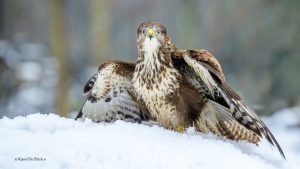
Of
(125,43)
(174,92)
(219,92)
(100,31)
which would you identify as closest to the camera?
(219,92)

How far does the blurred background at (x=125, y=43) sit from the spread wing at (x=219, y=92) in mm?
4938

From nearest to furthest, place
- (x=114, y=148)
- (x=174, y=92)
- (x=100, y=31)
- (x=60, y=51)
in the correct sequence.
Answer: (x=114, y=148) < (x=174, y=92) < (x=60, y=51) < (x=100, y=31)

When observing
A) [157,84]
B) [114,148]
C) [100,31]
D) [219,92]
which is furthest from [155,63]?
[100,31]

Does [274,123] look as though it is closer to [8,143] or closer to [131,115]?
[131,115]

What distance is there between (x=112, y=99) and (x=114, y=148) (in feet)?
4.97

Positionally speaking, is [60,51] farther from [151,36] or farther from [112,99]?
[151,36]

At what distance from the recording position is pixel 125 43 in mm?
15305

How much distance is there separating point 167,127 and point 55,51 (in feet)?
17.5

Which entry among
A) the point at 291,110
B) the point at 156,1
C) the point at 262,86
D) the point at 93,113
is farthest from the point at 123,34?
the point at 93,113

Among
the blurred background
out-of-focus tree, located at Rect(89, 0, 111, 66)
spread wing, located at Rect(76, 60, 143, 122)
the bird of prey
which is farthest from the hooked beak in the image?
out-of-focus tree, located at Rect(89, 0, 111, 66)

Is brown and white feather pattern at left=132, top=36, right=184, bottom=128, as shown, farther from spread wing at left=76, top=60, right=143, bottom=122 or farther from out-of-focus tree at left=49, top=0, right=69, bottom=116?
out-of-focus tree at left=49, top=0, right=69, bottom=116

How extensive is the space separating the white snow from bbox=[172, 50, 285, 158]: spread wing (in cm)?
16

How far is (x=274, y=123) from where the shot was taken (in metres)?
10.9

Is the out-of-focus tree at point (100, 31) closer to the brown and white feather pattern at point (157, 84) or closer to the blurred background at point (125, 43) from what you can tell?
the blurred background at point (125, 43)
